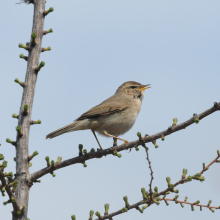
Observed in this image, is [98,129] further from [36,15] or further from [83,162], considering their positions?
[36,15]

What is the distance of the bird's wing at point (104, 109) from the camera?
7574mm

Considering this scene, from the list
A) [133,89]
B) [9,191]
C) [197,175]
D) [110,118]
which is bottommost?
[197,175]

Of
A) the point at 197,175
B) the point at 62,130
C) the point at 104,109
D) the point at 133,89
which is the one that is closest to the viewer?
the point at 197,175

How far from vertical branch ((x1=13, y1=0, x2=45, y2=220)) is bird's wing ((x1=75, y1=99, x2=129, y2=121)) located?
9.53 ft

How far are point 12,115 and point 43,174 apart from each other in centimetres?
81

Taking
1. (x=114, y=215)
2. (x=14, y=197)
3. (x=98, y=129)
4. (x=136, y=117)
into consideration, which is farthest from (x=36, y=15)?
(x=136, y=117)

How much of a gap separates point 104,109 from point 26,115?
11.5 ft

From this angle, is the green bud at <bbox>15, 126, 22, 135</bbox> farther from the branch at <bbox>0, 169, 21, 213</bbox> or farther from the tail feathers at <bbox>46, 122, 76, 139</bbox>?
the tail feathers at <bbox>46, 122, 76, 139</bbox>

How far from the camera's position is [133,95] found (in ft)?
29.8

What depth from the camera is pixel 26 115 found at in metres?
4.47

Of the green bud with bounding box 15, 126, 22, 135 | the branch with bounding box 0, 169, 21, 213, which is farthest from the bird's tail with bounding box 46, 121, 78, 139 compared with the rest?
the branch with bounding box 0, 169, 21, 213


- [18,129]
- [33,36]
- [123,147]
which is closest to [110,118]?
[123,147]

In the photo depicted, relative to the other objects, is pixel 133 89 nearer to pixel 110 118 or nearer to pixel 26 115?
pixel 110 118

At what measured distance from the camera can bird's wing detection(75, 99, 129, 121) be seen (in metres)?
7.57
